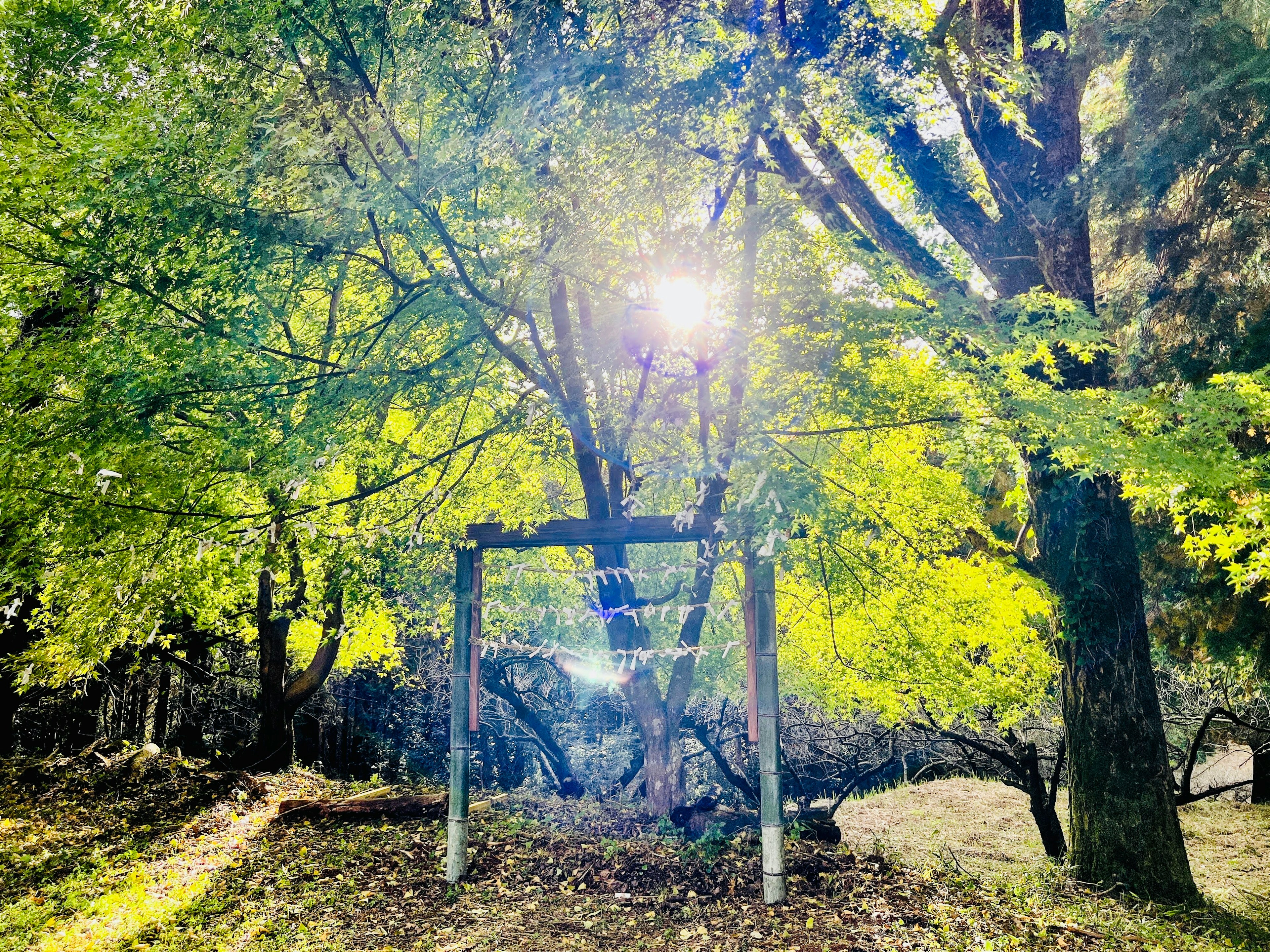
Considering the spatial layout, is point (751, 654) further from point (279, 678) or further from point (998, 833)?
point (279, 678)

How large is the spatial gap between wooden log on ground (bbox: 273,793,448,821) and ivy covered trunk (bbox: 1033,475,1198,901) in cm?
680

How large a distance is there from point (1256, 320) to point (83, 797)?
48.8ft

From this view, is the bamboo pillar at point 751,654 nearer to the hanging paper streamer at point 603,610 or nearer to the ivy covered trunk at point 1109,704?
the hanging paper streamer at point 603,610

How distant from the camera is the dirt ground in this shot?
876 cm

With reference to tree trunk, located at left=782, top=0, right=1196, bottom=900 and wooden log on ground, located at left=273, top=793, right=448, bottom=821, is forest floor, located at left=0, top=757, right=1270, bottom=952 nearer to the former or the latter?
wooden log on ground, located at left=273, top=793, right=448, bottom=821

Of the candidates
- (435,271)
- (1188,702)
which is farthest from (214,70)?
(1188,702)

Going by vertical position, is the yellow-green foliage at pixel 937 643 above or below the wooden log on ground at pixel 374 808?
above

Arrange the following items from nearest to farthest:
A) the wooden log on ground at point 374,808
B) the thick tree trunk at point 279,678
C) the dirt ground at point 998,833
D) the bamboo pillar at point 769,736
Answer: the bamboo pillar at point 769,736, the dirt ground at point 998,833, the wooden log on ground at point 374,808, the thick tree trunk at point 279,678

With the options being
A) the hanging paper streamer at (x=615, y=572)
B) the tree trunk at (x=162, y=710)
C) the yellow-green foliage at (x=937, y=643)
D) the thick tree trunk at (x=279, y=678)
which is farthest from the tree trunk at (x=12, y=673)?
the yellow-green foliage at (x=937, y=643)

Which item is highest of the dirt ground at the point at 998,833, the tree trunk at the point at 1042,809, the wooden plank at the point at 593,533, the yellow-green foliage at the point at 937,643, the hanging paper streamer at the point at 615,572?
the wooden plank at the point at 593,533

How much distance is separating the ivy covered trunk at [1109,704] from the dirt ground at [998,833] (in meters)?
1.01

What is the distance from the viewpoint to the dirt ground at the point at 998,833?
28.7ft

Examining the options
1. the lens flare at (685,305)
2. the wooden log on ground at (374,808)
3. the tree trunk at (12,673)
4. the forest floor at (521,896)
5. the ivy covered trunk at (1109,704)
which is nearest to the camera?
the forest floor at (521,896)

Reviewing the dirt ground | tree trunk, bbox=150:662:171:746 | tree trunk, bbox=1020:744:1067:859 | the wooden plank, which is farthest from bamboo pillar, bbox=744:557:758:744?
tree trunk, bbox=150:662:171:746
